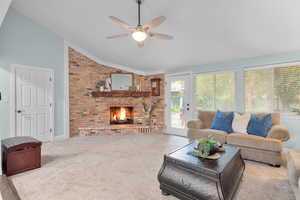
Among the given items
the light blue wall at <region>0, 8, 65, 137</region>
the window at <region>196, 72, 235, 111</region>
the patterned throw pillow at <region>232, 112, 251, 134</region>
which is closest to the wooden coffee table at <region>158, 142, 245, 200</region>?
the patterned throw pillow at <region>232, 112, 251, 134</region>

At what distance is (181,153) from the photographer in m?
2.03

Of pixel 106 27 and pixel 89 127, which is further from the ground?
pixel 106 27

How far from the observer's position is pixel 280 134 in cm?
273

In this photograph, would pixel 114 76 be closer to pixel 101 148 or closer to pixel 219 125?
pixel 101 148

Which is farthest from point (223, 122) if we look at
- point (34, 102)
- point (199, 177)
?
point (34, 102)

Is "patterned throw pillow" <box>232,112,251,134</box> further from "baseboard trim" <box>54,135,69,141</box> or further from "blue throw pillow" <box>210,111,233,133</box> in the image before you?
"baseboard trim" <box>54,135,69,141</box>

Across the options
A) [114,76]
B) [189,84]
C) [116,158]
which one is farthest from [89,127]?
[189,84]

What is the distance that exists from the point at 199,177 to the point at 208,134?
1.90 meters

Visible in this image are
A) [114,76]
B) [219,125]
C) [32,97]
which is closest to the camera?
[219,125]

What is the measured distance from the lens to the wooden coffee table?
5.04 ft

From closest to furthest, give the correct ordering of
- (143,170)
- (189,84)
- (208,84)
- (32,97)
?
1. (143,170)
2. (32,97)
3. (208,84)
4. (189,84)

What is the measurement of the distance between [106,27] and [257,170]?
4209 millimetres

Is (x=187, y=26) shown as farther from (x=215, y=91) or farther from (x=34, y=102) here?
(x=34, y=102)

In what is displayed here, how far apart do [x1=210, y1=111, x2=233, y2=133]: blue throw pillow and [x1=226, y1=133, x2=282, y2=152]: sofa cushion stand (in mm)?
335
